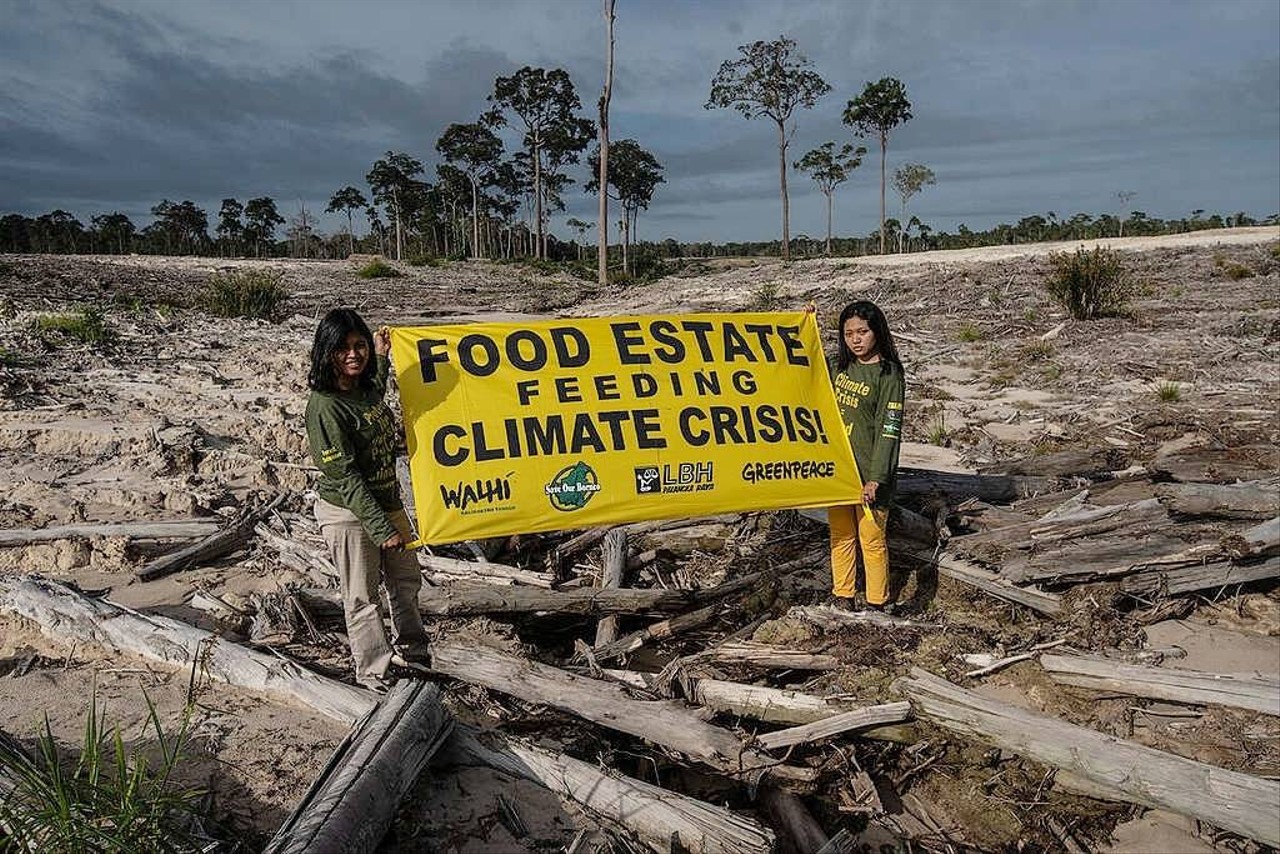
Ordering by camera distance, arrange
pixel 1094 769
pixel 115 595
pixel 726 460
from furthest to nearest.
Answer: pixel 115 595
pixel 726 460
pixel 1094 769

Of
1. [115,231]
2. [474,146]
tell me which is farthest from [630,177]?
[115,231]

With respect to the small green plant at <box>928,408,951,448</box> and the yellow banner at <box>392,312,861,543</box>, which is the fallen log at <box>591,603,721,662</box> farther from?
the small green plant at <box>928,408,951,448</box>

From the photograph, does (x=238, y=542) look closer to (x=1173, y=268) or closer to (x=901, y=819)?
(x=901, y=819)

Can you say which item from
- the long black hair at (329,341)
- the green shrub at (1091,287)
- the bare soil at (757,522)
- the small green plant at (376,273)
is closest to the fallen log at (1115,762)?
the bare soil at (757,522)

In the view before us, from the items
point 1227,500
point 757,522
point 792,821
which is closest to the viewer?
point 792,821

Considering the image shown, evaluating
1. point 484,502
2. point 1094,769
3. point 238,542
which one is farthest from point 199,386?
point 1094,769

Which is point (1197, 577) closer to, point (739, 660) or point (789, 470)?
point (789, 470)

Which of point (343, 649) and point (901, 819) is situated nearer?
point (901, 819)

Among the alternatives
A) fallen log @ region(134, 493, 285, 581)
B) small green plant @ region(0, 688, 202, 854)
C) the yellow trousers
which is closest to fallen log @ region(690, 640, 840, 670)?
the yellow trousers

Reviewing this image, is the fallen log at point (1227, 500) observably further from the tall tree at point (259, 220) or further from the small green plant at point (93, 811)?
the tall tree at point (259, 220)
